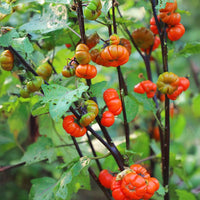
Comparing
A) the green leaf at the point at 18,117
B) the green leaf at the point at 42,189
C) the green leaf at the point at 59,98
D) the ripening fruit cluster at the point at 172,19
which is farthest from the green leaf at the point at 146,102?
the green leaf at the point at 18,117

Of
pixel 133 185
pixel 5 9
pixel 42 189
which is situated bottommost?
pixel 42 189

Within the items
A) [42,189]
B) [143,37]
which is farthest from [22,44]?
[42,189]

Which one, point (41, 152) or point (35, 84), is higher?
point (35, 84)

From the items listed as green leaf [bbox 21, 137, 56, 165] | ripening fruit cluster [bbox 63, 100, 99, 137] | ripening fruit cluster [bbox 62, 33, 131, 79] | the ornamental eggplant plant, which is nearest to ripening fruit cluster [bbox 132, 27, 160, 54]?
the ornamental eggplant plant

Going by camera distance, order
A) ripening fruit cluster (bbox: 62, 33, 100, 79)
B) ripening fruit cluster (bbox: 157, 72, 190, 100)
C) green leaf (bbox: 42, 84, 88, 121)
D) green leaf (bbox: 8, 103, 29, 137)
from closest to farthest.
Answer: green leaf (bbox: 42, 84, 88, 121) < ripening fruit cluster (bbox: 62, 33, 100, 79) < ripening fruit cluster (bbox: 157, 72, 190, 100) < green leaf (bbox: 8, 103, 29, 137)

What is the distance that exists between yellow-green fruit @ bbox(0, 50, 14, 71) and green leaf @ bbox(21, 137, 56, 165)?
42 centimetres

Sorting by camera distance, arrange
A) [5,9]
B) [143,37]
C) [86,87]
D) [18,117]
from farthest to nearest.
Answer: [18,117] < [143,37] < [5,9] < [86,87]

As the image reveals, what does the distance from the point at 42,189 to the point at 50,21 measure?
66 centimetres

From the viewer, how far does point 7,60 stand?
766 millimetres

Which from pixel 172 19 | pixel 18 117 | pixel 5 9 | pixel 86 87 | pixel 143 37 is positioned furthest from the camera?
pixel 18 117

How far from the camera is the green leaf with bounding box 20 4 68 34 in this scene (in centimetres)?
85

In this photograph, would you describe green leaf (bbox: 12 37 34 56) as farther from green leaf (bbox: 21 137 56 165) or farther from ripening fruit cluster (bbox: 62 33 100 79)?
green leaf (bbox: 21 137 56 165)

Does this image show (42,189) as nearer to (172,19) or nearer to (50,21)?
(50,21)

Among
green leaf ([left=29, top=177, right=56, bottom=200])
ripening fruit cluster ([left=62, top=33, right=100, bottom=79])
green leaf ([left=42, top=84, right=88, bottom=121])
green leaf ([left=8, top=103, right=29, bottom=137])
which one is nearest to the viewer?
green leaf ([left=42, top=84, right=88, bottom=121])
